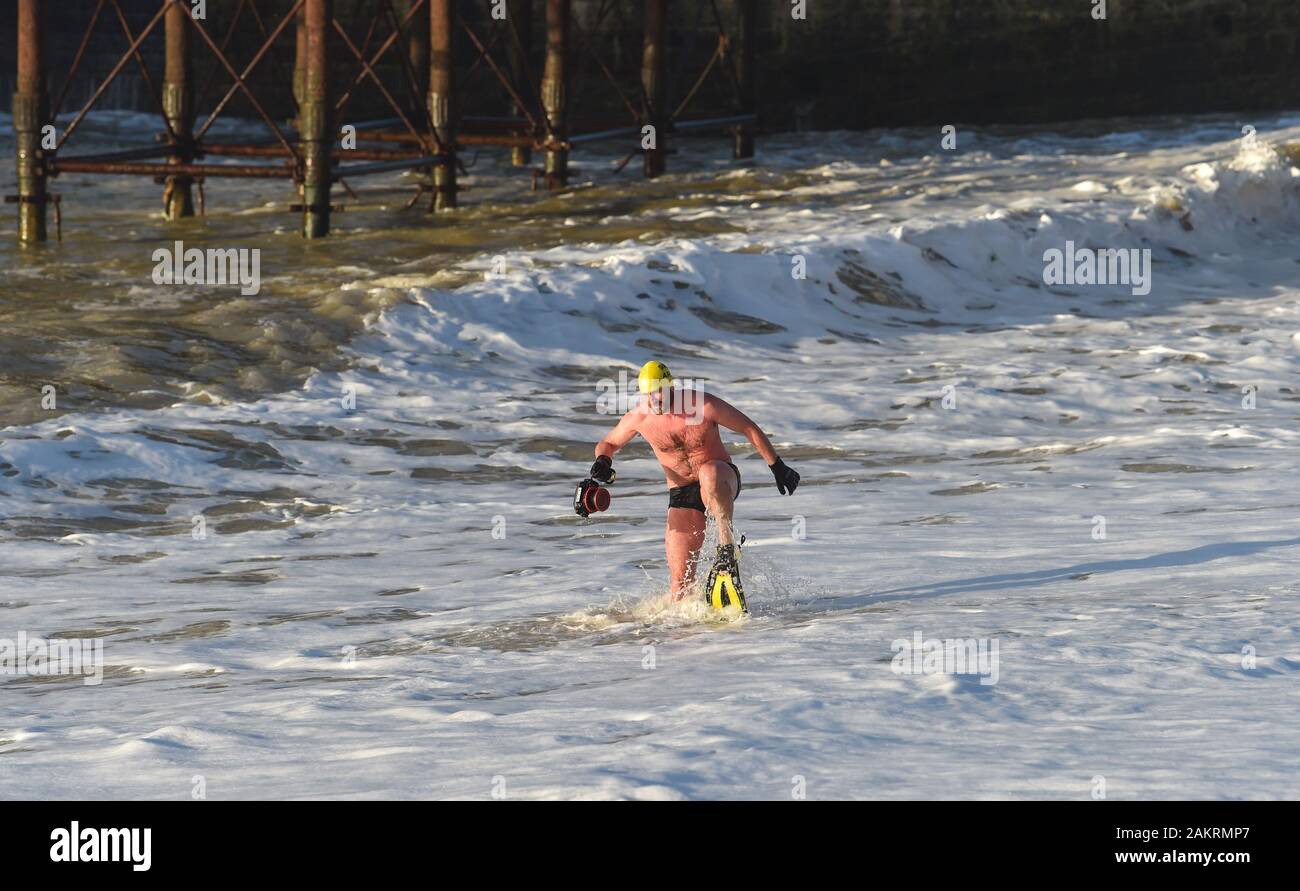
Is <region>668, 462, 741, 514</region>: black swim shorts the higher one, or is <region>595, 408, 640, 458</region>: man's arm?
<region>595, 408, 640, 458</region>: man's arm

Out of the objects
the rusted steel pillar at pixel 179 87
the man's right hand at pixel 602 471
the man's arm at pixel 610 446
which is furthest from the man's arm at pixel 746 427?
the rusted steel pillar at pixel 179 87

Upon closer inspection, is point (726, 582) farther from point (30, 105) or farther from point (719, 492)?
point (30, 105)

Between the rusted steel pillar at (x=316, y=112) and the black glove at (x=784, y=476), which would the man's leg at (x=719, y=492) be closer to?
the black glove at (x=784, y=476)

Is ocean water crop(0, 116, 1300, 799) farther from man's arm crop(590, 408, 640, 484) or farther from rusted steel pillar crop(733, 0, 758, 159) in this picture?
rusted steel pillar crop(733, 0, 758, 159)

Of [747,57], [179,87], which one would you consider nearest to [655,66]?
[747,57]

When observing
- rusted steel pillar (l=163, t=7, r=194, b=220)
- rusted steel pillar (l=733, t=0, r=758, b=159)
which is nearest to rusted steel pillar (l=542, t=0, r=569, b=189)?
rusted steel pillar (l=733, t=0, r=758, b=159)

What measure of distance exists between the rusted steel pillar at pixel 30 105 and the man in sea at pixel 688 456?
33.6 ft

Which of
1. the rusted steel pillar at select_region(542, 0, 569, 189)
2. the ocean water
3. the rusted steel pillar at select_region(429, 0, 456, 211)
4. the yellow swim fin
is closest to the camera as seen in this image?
the ocean water

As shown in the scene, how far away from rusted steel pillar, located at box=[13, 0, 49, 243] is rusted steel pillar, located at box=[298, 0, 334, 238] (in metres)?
2.21

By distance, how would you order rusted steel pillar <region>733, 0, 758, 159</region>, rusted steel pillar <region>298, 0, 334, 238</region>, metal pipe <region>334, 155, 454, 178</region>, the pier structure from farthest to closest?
1. rusted steel pillar <region>733, 0, 758, 159</region>
2. metal pipe <region>334, 155, 454, 178</region>
3. the pier structure
4. rusted steel pillar <region>298, 0, 334, 238</region>

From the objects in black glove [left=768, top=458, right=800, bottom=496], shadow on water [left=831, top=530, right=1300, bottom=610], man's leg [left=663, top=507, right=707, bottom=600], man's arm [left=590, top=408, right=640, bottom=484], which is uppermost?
man's arm [left=590, top=408, right=640, bottom=484]

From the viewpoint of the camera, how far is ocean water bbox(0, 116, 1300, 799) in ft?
18.2

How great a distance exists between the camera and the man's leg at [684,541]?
7785mm

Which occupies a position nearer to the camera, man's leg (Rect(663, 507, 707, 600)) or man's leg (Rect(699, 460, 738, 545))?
man's leg (Rect(699, 460, 738, 545))
